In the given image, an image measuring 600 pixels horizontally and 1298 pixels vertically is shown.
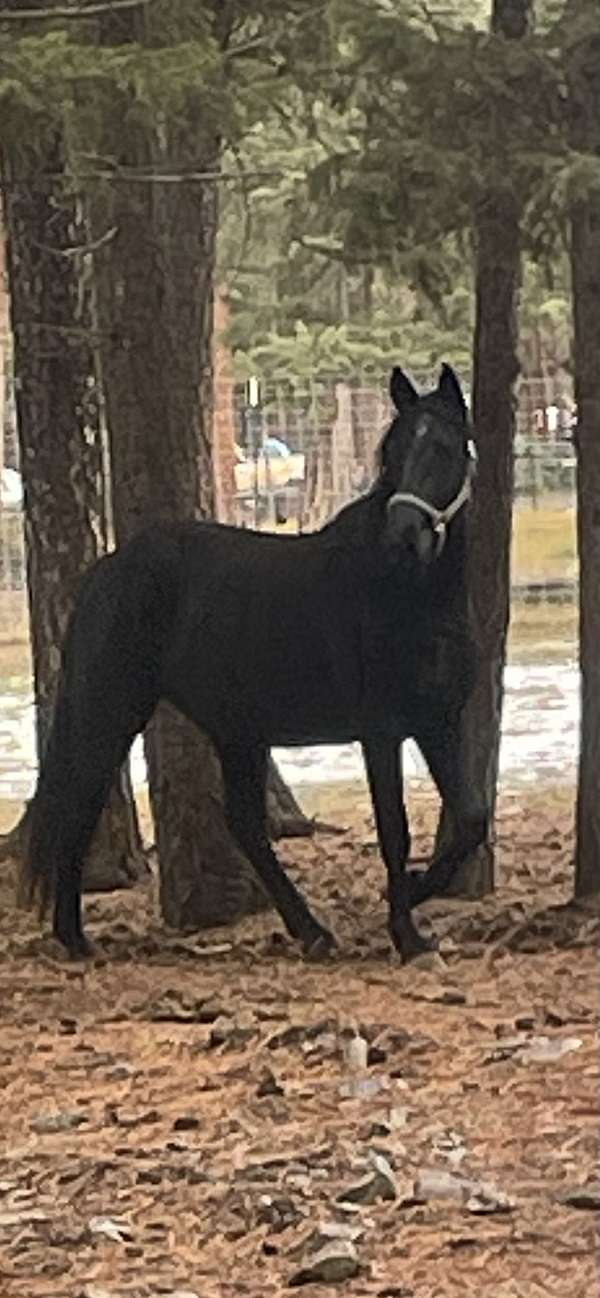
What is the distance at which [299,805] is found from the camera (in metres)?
3.92

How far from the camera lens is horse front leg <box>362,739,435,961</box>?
2.96m

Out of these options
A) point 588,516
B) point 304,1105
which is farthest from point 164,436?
point 304,1105

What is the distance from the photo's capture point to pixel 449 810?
3.09 meters

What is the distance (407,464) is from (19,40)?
0.68 m

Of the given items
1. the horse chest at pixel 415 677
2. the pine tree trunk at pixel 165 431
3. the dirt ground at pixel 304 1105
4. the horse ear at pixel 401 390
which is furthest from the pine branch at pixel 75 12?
the dirt ground at pixel 304 1105

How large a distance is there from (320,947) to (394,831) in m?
0.20

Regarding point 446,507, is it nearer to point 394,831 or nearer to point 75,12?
point 394,831

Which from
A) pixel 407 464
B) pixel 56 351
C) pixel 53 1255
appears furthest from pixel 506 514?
pixel 53 1255

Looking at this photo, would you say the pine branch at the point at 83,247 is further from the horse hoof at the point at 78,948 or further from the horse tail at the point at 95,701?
the horse hoof at the point at 78,948

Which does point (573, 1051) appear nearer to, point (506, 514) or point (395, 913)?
point (395, 913)

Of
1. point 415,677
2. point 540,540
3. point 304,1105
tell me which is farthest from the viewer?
point 540,540

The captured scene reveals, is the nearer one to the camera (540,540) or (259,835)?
(259,835)

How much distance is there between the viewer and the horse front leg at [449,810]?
300cm

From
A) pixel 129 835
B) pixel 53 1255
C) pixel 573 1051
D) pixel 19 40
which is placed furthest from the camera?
pixel 129 835
